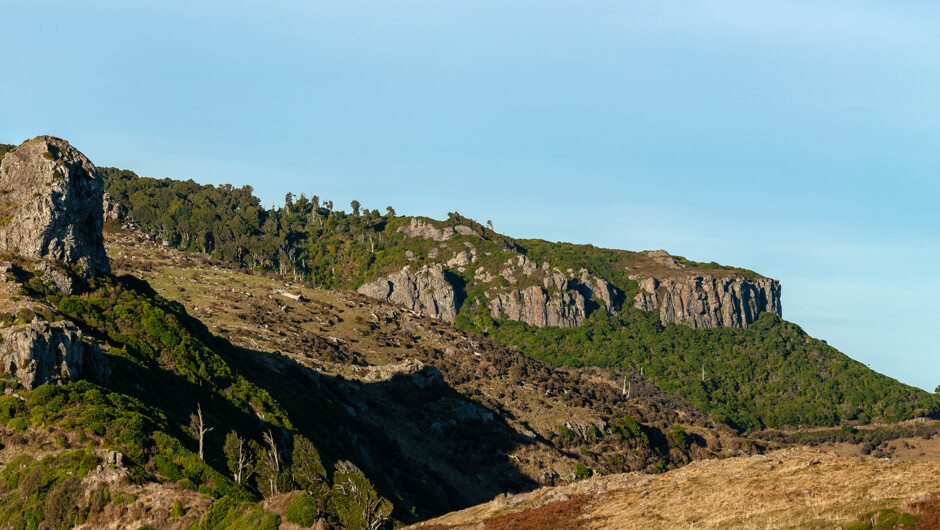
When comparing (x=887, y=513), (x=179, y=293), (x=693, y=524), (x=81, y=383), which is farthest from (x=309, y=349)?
(x=887, y=513)

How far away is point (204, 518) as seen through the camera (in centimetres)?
4203

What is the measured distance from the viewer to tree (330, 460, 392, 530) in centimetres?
4678

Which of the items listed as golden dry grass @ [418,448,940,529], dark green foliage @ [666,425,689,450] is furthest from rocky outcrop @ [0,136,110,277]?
dark green foliage @ [666,425,689,450]

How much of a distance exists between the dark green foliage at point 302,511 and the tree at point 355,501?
139 inches

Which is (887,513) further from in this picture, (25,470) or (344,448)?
(344,448)

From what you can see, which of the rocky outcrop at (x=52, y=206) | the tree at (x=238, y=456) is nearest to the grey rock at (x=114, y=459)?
the tree at (x=238, y=456)

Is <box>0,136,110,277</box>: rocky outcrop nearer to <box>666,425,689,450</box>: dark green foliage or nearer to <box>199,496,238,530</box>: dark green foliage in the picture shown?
<box>199,496,238,530</box>: dark green foliage

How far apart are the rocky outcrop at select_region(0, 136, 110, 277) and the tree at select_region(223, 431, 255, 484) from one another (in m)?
25.0

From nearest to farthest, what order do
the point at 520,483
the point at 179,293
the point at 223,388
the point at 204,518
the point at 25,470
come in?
1. the point at 204,518
2. the point at 25,470
3. the point at 223,388
4. the point at 520,483
5. the point at 179,293

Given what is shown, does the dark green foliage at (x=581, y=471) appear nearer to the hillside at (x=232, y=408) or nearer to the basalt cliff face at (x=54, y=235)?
the hillside at (x=232, y=408)

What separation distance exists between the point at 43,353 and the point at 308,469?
70.4 ft

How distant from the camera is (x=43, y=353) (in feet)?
177

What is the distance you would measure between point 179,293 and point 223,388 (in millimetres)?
54822

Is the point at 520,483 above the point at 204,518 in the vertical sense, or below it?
below
